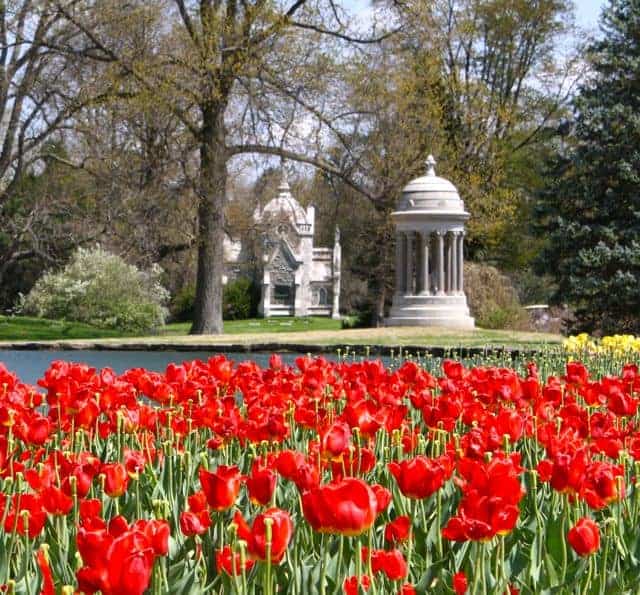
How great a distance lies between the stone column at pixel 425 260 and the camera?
3394 cm

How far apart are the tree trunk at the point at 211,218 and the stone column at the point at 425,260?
8015 millimetres

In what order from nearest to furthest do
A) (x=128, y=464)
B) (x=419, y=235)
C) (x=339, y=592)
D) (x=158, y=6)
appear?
(x=339, y=592) < (x=128, y=464) < (x=158, y=6) < (x=419, y=235)

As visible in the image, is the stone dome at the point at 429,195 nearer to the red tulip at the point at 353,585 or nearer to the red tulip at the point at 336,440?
the red tulip at the point at 336,440

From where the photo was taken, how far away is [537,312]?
3850 cm

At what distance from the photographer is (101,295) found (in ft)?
116

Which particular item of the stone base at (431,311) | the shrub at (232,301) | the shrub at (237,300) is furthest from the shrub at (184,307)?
the stone base at (431,311)

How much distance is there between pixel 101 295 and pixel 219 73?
38.8ft

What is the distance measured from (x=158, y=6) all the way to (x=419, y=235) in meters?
10.8

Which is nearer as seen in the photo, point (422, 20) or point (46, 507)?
point (46, 507)

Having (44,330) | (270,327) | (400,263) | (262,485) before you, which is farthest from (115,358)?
(270,327)

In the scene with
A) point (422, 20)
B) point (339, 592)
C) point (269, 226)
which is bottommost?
point (339, 592)

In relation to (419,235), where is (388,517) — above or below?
below

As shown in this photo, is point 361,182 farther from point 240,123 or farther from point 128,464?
point 128,464

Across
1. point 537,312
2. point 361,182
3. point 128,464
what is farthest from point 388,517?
point 537,312
